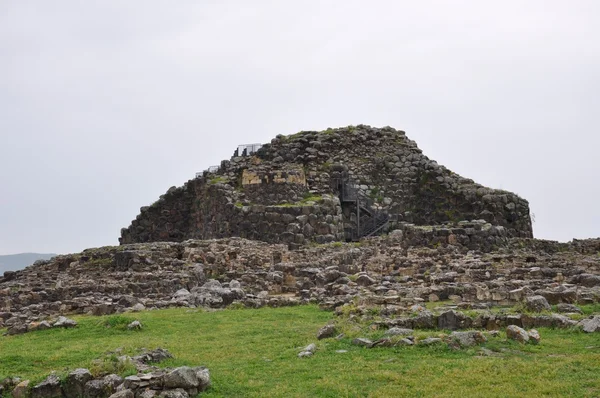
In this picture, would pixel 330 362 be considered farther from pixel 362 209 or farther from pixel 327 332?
pixel 362 209

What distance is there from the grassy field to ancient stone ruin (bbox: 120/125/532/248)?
18.4m

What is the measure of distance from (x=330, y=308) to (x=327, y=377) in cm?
757

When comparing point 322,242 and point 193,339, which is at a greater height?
point 322,242

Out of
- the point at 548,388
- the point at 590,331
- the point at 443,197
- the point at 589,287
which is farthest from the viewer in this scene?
the point at 443,197

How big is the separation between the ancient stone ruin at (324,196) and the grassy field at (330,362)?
18.4 m

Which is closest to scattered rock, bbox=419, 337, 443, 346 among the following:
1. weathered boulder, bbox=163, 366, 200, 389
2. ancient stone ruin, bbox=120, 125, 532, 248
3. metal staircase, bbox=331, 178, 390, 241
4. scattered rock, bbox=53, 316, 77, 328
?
weathered boulder, bbox=163, 366, 200, 389

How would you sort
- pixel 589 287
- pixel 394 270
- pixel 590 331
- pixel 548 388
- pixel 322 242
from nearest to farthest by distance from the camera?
pixel 548 388 → pixel 590 331 → pixel 589 287 → pixel 394 270 → pixel 322 242

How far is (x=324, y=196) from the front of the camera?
37281 millimetres

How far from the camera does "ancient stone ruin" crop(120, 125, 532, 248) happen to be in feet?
115

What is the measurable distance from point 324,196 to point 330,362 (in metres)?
26.0

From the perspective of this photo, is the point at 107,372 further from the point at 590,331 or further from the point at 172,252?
the point at 172,252

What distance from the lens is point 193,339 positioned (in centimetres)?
1482

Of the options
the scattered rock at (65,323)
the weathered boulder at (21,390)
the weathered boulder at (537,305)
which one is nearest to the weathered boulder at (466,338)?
the weathered boulder at (537,305)

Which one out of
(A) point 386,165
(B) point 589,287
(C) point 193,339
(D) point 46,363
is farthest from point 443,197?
(D) point 46,363
